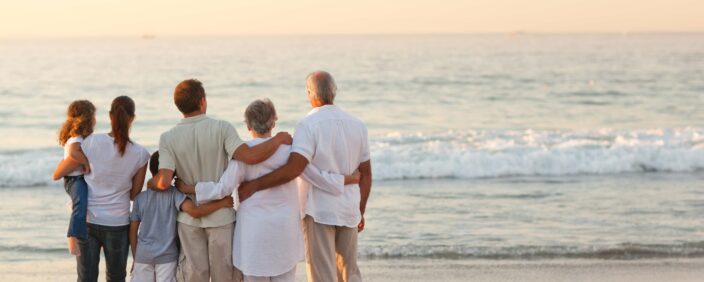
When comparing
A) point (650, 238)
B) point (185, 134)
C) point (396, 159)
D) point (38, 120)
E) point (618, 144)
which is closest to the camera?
point (185, 134)

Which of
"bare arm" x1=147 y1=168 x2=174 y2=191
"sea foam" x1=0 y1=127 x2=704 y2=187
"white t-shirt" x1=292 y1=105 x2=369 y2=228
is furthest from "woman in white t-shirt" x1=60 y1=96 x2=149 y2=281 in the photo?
"sea foam" x1=0 y1=127 x2=704 y2=187

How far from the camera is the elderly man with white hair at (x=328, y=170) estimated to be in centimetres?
477

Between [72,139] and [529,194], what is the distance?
7964 millimetres

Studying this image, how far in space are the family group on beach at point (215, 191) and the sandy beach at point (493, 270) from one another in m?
2.38

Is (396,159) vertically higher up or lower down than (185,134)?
lower down

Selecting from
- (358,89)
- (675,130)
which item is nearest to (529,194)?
(675,130)

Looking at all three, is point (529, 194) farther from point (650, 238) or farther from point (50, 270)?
point (50, 270)

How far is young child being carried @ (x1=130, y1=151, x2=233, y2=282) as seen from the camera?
4.81 meters

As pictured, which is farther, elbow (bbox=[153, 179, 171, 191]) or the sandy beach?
the sandy beach

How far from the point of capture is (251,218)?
4.74 meters

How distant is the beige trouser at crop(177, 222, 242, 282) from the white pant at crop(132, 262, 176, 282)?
0.34 ft

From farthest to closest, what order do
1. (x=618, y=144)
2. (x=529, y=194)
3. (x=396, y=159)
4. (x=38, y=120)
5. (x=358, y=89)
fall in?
(x=358, y=89), (x=38, y=120), (x=618, y=144), (x=396, y=159), (x=529, y=194)

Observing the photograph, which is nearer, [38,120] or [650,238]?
[650,238]

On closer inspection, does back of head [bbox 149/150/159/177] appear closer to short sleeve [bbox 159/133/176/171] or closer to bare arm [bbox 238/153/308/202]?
short sleeve [bbox 159/133/176/171]
